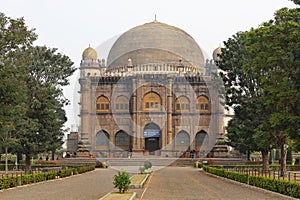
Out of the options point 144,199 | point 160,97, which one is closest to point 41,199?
point 144,199

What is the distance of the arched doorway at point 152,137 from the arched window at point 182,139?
2.40 metres

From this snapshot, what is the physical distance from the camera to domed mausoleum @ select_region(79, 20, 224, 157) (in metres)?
59.3

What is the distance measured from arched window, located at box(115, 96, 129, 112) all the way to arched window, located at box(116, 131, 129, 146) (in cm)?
280

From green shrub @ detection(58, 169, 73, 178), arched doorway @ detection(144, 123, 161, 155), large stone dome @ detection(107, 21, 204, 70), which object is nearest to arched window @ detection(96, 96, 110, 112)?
arched doorway @ detection(144, 123, 161, 155)

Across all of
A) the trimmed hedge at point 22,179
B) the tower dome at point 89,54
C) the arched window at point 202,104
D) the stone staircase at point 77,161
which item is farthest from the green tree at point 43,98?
the tower dome at point 89,54

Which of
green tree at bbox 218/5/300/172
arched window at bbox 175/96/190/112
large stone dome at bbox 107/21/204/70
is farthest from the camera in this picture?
large stone dome at bbox 107/21/204/70

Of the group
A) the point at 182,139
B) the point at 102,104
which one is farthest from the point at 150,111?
the point at 102,104

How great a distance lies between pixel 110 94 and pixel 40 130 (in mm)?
24423

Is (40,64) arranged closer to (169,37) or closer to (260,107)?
(260,107)

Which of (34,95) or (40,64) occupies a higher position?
(40,64)

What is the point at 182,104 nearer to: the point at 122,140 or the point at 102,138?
the point at 122,140

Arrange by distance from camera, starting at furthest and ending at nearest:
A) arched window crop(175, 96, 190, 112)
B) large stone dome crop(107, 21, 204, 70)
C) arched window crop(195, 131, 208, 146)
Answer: large stone dome crop(107, 21, 204, 70) < arched window crop(175, 96, 190, 112) < arched window crop(195, 131, 208, 146)

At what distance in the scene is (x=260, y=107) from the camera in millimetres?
31078

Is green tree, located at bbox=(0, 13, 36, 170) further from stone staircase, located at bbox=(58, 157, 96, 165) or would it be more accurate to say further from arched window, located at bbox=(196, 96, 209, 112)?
arched window, located at bbox=(196, 96, 209, 112)
